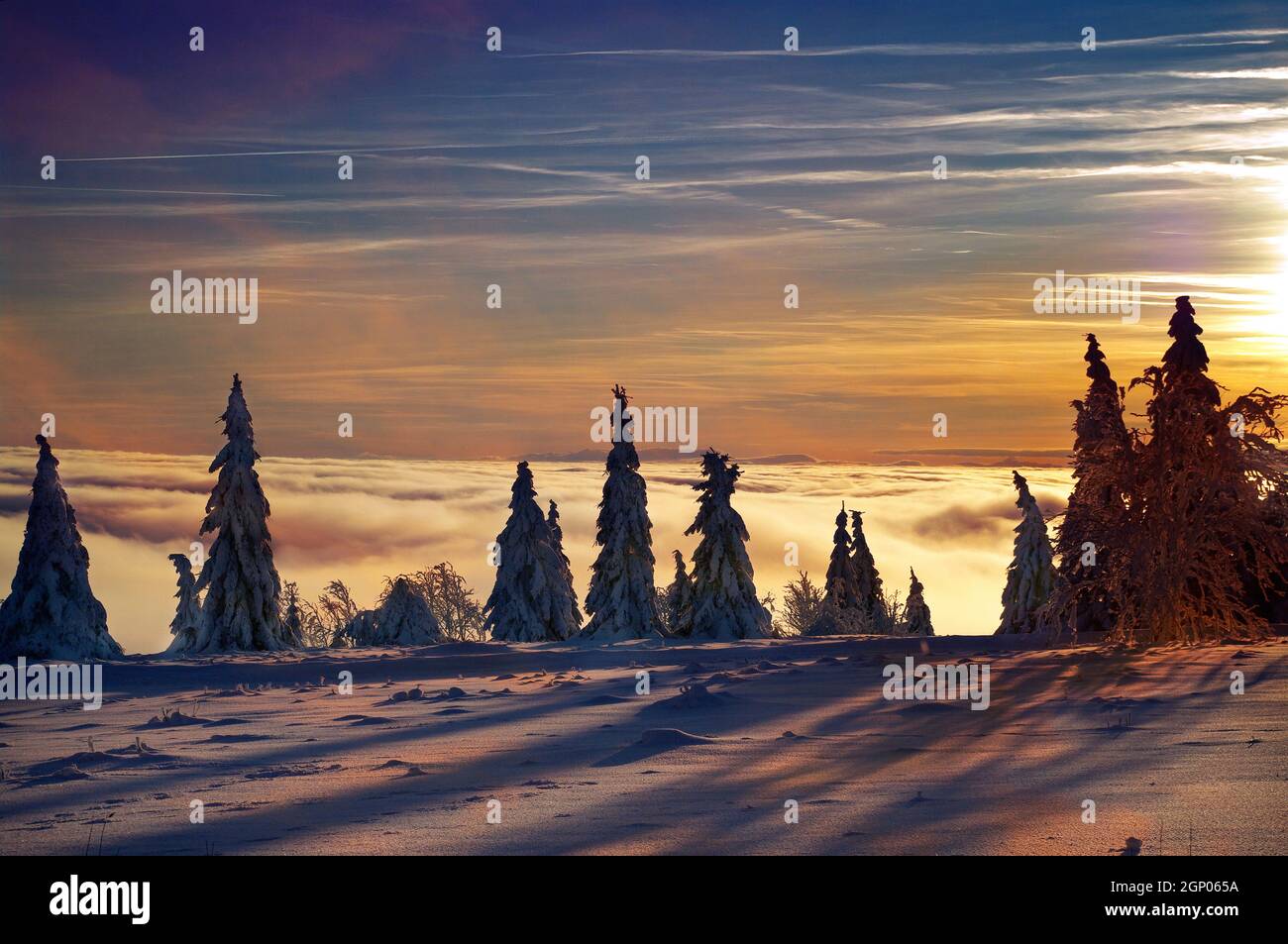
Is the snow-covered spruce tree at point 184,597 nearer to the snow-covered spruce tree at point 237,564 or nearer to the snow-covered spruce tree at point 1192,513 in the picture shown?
the snow-covered spruce tree at point 237,564

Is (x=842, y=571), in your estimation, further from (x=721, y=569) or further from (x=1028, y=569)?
(x=721, y=569)

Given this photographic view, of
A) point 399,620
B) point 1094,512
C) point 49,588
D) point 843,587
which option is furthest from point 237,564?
point 843,587

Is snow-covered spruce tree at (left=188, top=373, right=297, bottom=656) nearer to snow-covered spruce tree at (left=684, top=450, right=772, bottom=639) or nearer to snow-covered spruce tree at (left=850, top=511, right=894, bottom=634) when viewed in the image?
snow-covered spruce tree at (left=684, top=450, right=772, bottom=639)

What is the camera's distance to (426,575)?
79.6 meters

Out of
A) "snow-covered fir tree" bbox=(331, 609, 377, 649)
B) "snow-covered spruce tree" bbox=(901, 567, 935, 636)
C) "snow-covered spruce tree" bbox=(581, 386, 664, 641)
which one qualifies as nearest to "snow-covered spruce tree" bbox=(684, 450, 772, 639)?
"snow-covered spruce tree" bbox=(581, 386, 664, 641)

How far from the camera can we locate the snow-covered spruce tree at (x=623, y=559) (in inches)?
1959

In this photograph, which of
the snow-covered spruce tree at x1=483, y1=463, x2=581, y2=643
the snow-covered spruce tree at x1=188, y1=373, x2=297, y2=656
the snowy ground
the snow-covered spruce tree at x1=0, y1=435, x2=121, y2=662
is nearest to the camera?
the snowy ground

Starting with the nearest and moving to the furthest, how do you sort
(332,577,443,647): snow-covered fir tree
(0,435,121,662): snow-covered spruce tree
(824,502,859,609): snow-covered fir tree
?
(0,435,121,662): snow-covered spruce tree, (332,577,443,647): snow-covered fir tree, (824,502,859,609): snow-covered fir tree

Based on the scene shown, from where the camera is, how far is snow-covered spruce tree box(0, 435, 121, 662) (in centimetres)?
3406

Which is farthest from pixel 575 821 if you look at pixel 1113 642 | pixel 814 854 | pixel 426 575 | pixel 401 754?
pixel 426 575

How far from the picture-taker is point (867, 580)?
239ft

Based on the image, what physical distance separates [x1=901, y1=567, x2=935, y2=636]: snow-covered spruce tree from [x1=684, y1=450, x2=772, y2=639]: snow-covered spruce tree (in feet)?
106

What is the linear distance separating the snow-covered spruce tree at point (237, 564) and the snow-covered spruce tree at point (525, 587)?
15.1 m

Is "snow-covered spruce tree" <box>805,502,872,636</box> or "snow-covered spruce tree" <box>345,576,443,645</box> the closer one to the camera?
"snow-covered spruce tree" <box>345,576,443,645</box>
